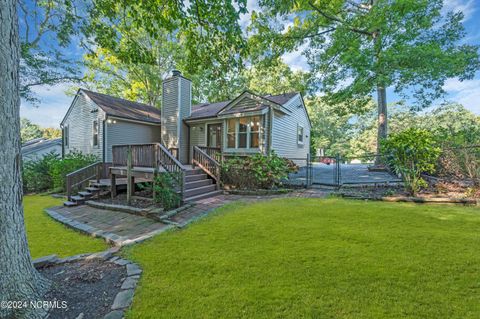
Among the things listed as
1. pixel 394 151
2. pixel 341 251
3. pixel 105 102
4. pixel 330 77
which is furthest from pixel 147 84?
pixel 341 251

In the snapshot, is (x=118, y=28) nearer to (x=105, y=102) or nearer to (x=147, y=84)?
(x=105, y=102)

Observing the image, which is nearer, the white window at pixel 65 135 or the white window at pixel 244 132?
the white window at pixel 244 132

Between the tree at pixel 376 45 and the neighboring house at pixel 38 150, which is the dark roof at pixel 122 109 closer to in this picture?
the tree at pixel 376 45

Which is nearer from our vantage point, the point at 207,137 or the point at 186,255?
the point at 186,255

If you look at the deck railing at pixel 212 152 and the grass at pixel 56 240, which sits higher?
the deck railing at pixel 212 152

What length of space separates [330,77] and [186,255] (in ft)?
44.8

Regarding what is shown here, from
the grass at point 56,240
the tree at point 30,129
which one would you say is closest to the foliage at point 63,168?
the grass at point 56,240

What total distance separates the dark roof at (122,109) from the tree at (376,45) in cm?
786

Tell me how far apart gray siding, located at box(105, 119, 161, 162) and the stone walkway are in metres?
5.25

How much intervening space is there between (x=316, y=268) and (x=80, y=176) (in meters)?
9.50

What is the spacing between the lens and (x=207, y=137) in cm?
1235

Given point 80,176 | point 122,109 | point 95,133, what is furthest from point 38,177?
point 122,109

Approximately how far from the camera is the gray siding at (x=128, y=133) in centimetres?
1129

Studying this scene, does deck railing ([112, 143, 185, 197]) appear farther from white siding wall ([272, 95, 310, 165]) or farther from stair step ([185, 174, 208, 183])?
white siding wall ([272, 95, 310, 165])
